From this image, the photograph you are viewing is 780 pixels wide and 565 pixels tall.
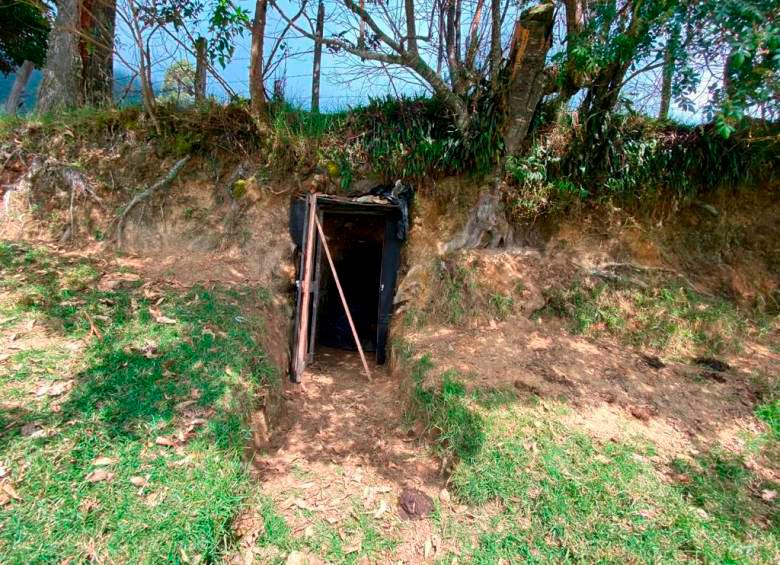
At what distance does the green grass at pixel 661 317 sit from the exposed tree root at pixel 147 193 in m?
5.64

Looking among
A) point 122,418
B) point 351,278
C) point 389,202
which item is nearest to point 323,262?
point 351,278

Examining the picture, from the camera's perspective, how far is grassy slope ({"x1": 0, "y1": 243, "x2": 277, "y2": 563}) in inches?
86.5

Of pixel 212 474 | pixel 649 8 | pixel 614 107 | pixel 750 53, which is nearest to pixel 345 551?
pixel 212 474

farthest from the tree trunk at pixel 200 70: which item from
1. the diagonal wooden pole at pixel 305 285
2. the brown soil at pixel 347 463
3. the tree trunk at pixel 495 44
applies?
the brown soil at pixel 347 463

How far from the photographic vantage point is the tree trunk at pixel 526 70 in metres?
3.81

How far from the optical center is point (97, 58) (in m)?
6.38

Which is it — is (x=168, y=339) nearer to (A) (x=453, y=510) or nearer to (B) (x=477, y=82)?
(A) (x=453, y=510)

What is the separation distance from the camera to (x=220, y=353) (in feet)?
12.3

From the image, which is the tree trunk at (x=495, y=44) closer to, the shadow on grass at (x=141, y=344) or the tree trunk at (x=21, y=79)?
the shadow on grass at (x=141, y=344)

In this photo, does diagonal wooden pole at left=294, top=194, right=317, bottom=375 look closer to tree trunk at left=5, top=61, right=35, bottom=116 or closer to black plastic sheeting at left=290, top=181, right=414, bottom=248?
black plastic sheeting at left=290, top=181, right=414, bottom=248

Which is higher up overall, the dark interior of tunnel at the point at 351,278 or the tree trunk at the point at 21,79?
the tree trunk at the point at 21,79

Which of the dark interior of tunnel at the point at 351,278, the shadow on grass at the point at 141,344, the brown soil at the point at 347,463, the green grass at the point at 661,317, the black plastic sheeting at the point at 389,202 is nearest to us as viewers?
the brown soil at the point at 347,463

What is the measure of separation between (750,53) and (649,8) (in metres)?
1.04

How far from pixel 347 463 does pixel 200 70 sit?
20.2 ft
